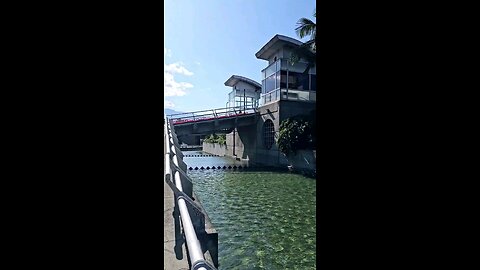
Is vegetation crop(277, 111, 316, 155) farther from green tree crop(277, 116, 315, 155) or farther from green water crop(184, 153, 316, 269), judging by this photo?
green water crop(184, 153, 316, 269)

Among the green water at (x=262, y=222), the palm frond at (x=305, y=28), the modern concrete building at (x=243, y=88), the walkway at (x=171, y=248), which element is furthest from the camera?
the modern concrete building at (x=243, y=88)

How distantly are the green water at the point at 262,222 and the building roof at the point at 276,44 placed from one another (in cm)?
857

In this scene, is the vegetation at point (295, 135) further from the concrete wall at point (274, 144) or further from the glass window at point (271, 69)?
the glass window at point (271, 69)

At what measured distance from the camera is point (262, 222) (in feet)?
18.8

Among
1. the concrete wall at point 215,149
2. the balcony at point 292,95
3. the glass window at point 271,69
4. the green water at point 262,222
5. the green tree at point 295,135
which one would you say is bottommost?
the green water at point 262,222

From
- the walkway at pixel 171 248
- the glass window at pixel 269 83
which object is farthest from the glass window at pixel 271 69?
the walkway at pixel 171 248

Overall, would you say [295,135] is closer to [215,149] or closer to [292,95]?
[292,95]

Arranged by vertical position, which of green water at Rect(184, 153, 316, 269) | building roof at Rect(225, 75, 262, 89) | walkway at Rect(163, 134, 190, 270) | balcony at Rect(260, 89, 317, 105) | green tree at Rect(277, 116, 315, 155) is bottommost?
green water at Rect(184, 153, 316, 269)

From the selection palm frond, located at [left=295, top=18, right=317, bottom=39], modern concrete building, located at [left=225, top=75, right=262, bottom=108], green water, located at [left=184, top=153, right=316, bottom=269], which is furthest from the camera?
modern concrete building, located at [left=225, top=75, right=262, bottom=108]

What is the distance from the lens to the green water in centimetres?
408

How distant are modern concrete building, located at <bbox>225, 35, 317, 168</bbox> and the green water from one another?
6151 mm

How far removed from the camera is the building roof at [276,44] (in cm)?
1612

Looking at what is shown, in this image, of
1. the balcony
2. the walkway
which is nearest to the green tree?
the balcony
